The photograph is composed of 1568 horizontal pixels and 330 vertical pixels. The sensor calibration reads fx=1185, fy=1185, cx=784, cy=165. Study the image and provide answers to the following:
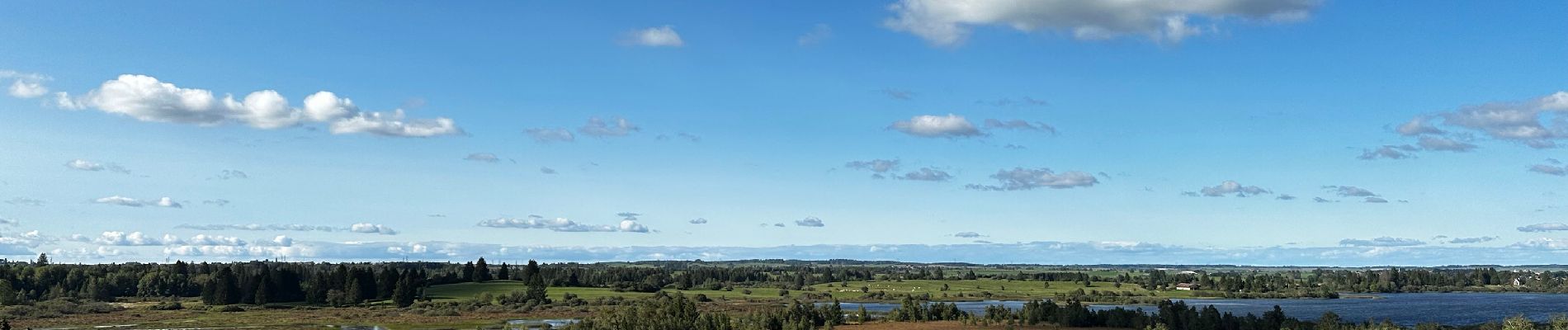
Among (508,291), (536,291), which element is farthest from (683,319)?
(508,291)

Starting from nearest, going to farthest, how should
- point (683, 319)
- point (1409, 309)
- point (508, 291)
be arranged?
point (683, 319), point (1409, 309), point (508, 291)

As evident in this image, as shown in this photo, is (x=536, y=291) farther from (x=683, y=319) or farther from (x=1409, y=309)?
(x=1409, y=309)

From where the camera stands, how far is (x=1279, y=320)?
7875 centimetres

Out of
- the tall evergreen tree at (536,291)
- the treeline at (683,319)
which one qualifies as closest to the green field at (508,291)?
the tall evergreen tree at (536,291)

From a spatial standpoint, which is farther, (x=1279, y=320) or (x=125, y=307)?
(x=125, y=307)

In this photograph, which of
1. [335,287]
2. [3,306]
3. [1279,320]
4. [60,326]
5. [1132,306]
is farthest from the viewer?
[1132,306]

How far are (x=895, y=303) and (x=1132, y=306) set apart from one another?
3439cm

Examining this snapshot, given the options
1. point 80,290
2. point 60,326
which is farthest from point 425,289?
point 60,326

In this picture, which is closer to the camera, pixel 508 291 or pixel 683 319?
pixel 683 319

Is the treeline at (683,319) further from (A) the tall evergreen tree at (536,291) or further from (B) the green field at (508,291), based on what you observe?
(B) the green field at (508,291)

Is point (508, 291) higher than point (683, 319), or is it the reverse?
point (508, 291)

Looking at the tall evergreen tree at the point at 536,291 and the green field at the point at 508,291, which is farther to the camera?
the green field at the point at 508,291

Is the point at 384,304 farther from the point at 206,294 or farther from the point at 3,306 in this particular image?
the point at 3,306

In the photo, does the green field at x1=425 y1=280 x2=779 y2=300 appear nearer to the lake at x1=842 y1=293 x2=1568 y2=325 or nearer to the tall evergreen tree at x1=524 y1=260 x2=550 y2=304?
the tall evergreen tree at x1=524 y1=260 x2=550 y2=304
